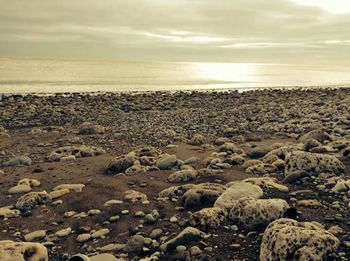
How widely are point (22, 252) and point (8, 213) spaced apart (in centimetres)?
170

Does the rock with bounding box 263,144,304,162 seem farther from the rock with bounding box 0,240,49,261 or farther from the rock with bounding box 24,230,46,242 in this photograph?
the rock with bounding box 0,240,49,261

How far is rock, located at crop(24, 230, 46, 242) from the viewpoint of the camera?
203 inches

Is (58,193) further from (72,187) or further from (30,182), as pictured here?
(30,182)

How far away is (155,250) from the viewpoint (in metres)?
4.68

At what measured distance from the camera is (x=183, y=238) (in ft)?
15.4

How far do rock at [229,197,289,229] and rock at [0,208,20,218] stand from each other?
3.19m

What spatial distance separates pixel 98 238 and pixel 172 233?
0.96 m

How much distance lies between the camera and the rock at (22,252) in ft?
14.1

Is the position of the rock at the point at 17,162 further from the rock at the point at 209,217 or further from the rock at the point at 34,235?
the rock at the point at 209,217

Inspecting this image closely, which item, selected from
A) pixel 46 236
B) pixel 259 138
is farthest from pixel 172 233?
pixel 259 138

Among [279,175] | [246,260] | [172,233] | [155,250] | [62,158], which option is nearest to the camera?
[246,260]

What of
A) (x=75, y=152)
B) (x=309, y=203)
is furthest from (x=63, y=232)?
(x=75, y=152)

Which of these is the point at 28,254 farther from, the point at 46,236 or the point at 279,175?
the point at 279,175

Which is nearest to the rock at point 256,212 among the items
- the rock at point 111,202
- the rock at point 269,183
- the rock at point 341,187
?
the rock at point 269,183
